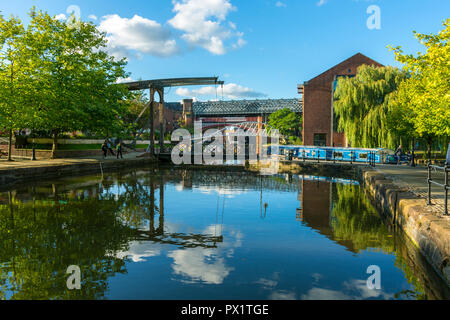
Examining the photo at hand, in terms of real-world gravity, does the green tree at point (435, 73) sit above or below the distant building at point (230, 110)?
below

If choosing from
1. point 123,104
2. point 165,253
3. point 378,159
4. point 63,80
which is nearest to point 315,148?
point 378,159

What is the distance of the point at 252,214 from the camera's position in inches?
424

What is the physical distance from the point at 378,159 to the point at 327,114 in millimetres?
16081

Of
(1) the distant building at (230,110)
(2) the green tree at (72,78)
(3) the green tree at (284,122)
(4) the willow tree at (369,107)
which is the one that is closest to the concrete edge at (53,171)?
(2) the green tree at (72,78)

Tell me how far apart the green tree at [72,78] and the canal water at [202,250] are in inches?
410

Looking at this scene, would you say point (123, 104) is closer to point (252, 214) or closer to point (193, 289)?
point (252, 214)

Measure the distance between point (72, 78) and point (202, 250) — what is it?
2016 centimetres

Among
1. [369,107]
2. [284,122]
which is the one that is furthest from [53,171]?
[284,122]

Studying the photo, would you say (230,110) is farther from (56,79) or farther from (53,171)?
(53,171)

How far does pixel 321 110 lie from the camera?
140 feet

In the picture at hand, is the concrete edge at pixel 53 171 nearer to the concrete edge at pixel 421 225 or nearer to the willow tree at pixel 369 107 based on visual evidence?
the concrete edge at pixel 421 225

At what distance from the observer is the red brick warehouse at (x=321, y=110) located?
41719mm
